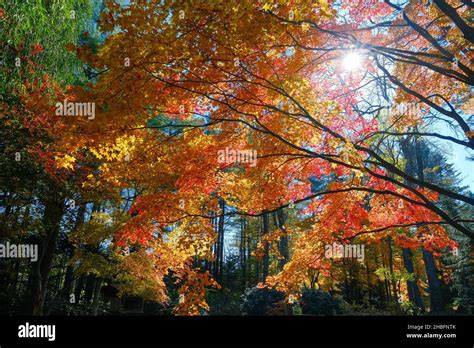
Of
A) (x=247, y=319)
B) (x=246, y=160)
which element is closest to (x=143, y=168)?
(x=246, y=160)

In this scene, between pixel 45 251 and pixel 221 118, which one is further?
pixel 45 251

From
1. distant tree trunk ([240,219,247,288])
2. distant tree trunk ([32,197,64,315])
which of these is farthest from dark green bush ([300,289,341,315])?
distant tree trunk ([240,219,247,288])

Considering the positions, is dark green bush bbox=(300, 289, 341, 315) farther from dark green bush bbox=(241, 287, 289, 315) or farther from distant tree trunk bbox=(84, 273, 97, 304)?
distant tree trunk bbox=(84, 273, 97, 304)

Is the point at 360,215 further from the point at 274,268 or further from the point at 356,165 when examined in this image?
the point at 274,268

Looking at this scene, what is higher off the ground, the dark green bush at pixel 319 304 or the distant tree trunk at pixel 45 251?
the distant tree trunk at pixel 45 251

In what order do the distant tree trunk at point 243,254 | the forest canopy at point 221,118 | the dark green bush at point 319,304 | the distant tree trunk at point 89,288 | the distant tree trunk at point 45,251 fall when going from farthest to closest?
the distant tree trunk at point 243,254
the distant tree trunk at point 89,288
the dark green bush at point 319,304
the distant tree trunk at point 45,251
the forest canopy at point 221,118

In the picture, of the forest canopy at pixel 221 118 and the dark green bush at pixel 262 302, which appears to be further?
the dark green bush at pixel 262 302

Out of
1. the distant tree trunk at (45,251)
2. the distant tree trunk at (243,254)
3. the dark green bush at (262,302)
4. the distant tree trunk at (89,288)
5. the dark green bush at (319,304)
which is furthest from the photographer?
the distant tree trunk at (243,254)

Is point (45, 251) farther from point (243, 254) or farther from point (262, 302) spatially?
point (243, 254)

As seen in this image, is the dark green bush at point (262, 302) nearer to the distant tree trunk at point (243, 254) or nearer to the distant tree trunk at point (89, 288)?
the distant tree trunk at point (89, 288)

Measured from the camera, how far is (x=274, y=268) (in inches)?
1074

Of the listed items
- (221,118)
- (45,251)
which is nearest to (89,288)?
(45,251)

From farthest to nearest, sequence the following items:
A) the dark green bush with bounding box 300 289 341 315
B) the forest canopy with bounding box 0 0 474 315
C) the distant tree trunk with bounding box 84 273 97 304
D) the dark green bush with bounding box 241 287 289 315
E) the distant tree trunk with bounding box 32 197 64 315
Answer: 1. the distant tree trunk with bounding box 84 273 97 304
2. the dark green bush with bounding box 300 289 341 315
3. the dark green bush with bounding box 241 287 289 315
4. the distant tree trunk with bounding box 32 197 64 315
5. the forest canopy with bounding box 0 0 474 315

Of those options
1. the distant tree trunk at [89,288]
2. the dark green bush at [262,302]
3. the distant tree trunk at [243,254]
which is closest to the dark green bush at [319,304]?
the dark green bush at [262,302]
